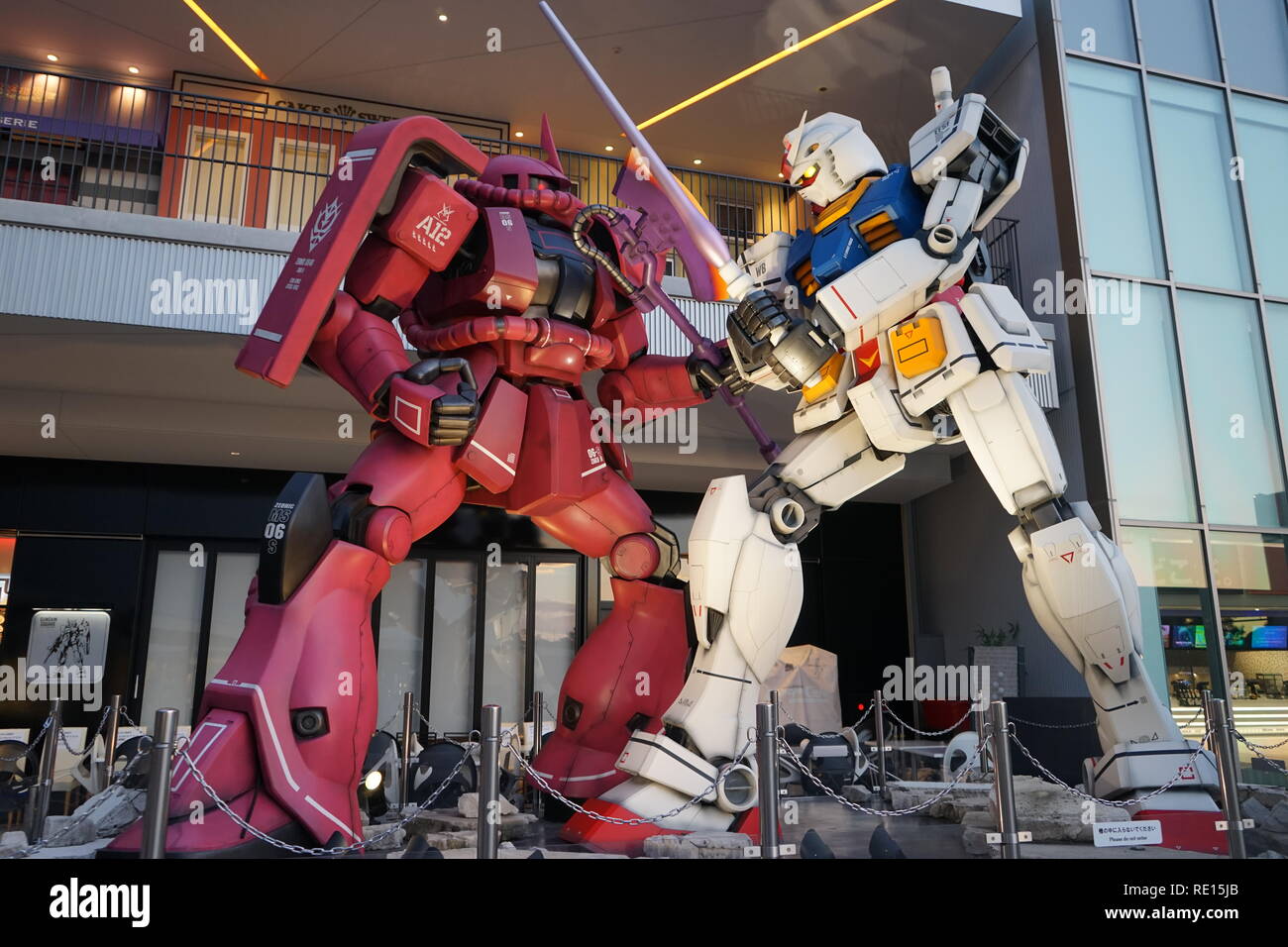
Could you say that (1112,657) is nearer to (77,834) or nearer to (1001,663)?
(77,834)

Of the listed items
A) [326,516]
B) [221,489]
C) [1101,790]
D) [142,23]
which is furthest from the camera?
[221,489]

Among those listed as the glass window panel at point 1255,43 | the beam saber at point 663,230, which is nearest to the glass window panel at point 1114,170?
the glass window panel at point 1255,43

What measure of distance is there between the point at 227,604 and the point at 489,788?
759 cm

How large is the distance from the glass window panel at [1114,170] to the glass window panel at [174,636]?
361 inches

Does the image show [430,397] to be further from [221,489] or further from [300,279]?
[221,489]

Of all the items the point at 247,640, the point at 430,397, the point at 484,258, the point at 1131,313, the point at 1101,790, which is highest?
the point at 1131,313

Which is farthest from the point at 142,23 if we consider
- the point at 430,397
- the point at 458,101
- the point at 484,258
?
the point at 430,397

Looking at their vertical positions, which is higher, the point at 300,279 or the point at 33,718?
the point at 300,279

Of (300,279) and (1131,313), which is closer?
(300,279)

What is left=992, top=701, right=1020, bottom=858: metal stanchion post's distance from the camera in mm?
2623

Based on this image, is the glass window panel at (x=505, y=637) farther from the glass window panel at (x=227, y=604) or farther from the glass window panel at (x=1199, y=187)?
the glass window panel at (x=1199, y=187)

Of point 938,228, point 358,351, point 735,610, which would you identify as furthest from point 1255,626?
point 358,351

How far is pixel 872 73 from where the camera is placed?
8.51m

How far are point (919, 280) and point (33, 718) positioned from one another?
906 cm
